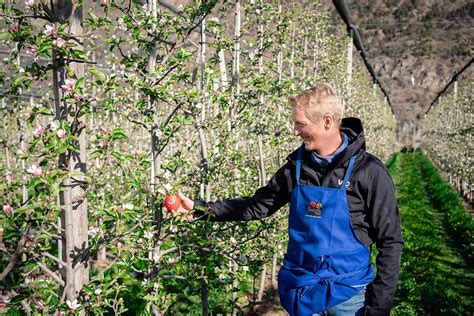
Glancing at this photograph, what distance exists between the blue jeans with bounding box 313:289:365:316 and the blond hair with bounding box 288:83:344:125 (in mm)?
871

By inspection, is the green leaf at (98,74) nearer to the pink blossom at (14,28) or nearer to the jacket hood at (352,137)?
the pink blossom at (14,28)

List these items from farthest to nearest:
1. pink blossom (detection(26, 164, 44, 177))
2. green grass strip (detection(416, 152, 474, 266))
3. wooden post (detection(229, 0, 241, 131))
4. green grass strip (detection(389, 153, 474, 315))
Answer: green grass strip (detection(416, 152, 474, 266))
green grass strip (detection(389, 153, 474, 315))
wooden post (detection(229, 0, 241, 131))
pink blossom (detection(26, 164, 44, 177))

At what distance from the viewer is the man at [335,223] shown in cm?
204

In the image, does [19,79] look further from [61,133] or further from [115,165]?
[115,165]

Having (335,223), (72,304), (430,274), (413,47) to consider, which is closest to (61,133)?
(72,304)

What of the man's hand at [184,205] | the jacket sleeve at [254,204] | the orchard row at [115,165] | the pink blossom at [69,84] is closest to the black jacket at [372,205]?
the jacket sleeve at [254,204]

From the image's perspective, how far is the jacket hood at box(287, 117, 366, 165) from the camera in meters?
2.10

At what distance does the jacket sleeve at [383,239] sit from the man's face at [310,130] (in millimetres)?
299

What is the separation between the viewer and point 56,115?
191 centimetres

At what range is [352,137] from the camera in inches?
89.4

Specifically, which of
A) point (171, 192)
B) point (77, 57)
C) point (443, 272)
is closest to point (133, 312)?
point (171, 192)

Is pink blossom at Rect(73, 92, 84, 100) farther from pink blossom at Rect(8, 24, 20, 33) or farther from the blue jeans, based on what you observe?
the blue jeans

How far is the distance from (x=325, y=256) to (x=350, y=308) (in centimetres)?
29

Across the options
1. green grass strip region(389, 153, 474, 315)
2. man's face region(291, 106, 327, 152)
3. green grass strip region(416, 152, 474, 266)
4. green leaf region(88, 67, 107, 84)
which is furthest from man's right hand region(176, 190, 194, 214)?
green grass strip region(416, 152, 474, 266)
